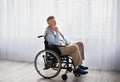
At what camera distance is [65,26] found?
4.27 m

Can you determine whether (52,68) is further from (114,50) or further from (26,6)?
(26,6)

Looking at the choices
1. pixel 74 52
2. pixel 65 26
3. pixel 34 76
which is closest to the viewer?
pixel 74 52

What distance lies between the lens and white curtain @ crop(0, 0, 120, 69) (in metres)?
3.99

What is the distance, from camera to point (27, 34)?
4.66m

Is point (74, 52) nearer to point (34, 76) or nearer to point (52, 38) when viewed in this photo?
point (52, 38)

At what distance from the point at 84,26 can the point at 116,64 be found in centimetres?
97

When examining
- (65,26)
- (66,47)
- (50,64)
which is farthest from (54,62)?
(65,26)

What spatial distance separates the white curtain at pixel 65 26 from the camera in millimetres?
3986

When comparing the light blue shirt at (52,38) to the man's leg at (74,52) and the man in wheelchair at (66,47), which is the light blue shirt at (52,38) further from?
the man's leg at (74,52)

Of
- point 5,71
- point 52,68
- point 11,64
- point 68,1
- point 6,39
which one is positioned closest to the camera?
point 52,68

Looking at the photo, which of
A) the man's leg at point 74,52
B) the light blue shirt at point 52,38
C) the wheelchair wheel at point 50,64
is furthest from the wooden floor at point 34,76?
the light blue shirt at point 52,38

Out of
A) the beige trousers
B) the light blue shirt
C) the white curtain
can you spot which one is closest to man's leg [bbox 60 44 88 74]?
the beige trousers

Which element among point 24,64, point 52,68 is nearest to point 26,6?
point 24,64

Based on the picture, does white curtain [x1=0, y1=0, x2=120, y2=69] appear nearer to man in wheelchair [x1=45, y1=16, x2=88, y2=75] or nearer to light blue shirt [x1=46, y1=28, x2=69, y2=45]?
man in wheelchair [x1=45, y1=16, x2=88, y2=75]
